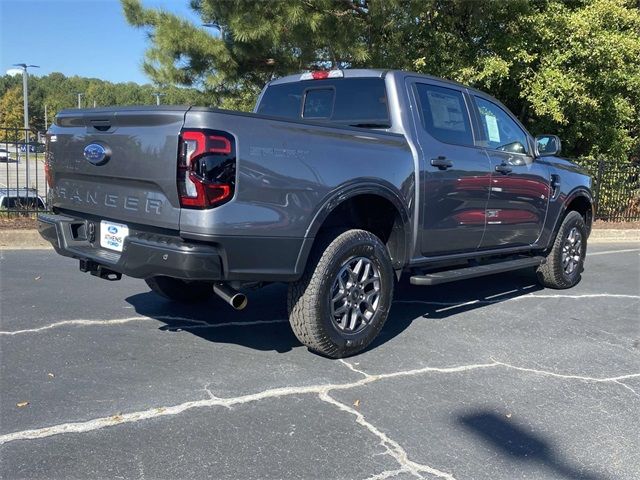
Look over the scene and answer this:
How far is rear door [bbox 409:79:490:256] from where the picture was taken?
4637mm

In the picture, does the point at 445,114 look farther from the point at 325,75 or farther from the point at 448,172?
the point at 325,75

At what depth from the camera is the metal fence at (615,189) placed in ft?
41.9

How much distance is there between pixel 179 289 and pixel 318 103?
2.02m

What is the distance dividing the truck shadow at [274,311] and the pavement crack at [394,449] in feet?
3.31

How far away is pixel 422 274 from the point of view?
4812mm

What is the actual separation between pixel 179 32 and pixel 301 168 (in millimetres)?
8813

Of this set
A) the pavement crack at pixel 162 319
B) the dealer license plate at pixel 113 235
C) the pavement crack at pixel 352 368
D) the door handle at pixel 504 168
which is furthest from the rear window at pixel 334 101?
the pavement crack at pixel 352 368

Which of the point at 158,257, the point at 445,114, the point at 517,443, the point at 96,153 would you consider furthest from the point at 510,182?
the point at 96,153

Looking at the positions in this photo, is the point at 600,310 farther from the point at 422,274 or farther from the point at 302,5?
the point at 302,5

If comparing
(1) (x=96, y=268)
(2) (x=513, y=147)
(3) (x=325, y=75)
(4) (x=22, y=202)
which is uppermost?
(3) (x=325, y=75)

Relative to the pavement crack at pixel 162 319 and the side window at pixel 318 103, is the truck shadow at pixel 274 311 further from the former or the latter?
the side window at pixel 318 103

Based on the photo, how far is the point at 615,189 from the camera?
1323cm

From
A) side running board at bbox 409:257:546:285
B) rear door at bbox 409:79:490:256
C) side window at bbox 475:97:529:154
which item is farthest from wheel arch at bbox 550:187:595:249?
rear door at bbox 409:79:490:256

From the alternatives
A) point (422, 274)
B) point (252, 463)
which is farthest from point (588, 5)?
point (252, 463)
